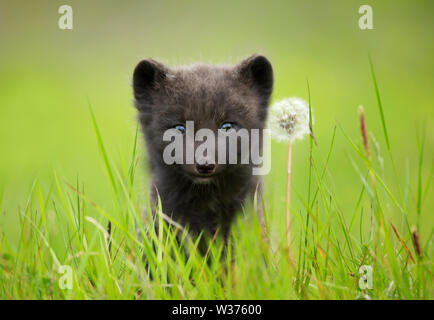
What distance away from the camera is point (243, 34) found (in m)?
15.8

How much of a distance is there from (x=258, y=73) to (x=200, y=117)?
90 centimetres

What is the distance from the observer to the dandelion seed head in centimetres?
406

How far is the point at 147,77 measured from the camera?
481 cm

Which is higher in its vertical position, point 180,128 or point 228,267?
point 180,128

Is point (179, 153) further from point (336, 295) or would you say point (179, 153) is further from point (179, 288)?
point (336, 295)

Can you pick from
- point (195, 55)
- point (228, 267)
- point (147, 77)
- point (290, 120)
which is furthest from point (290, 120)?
point (195, 55)

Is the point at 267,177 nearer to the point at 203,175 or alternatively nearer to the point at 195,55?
the point at 203,175

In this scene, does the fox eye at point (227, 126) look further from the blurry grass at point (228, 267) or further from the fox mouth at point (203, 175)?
the blurry grass at point (228, 267)

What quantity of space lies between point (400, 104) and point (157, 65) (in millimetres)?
8808

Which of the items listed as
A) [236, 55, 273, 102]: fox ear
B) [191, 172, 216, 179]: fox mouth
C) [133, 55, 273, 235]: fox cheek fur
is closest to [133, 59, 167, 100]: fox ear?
[133, 55, 273, 235]: fox cheek fur

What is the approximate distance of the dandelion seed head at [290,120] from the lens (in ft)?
13.3

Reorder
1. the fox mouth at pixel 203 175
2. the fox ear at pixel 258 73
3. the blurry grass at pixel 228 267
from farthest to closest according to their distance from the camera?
the fox ear at pixel 258 73 < the fox mouth at pixel 203 175 < the blurry grass at pixel 228 267

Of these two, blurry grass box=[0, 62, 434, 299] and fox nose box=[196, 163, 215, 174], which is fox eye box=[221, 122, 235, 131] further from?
blurry grass box=[0, 62, 434, 299]

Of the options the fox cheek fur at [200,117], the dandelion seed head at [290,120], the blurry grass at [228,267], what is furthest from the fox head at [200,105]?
the blurry grass at [228,267]
